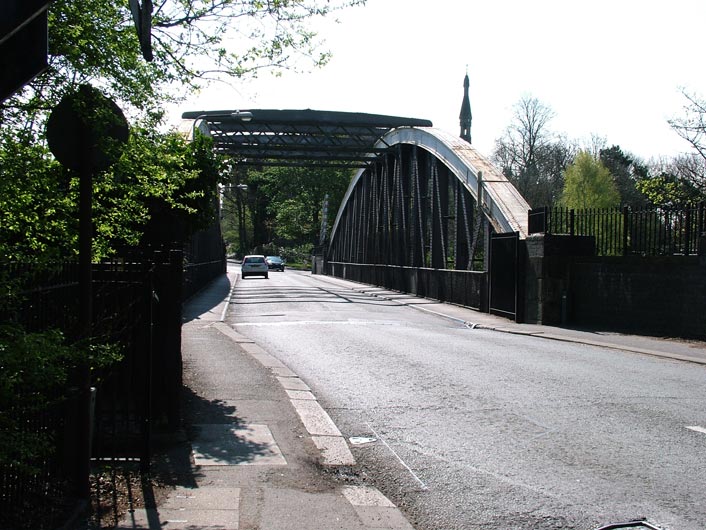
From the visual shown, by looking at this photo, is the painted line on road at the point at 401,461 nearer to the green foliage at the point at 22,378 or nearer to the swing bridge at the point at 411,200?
the green foliage at the point at 22,378

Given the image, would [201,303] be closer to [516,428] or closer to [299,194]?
[516,428]

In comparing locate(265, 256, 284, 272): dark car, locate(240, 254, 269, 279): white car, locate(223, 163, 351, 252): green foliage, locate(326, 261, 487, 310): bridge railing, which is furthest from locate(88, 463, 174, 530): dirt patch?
locate(223, 163, 351, 252): green foliage

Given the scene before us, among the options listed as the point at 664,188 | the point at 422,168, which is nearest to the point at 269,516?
the point at 664,188

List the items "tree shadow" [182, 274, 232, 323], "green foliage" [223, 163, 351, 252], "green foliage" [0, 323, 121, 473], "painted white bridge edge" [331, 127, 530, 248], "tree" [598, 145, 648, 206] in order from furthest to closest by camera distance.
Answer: "green foliage" [223, 163, 351, 252] → "tree" [598, 145, 648, 206] → "painted white bridge edge" [331, 127, 530, 248] → "tree shadow" [182, 274, 232, 323] → "green foliage" [0, 323, 121, 473]

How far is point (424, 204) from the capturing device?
3600cm

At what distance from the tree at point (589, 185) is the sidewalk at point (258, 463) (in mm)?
61953

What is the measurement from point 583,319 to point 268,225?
301 feet

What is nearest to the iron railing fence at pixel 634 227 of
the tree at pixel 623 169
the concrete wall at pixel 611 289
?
the concrete wall at pixel 611 289

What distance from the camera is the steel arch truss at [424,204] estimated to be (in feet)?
81.7

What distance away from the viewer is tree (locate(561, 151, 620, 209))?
Result: 2717 inches

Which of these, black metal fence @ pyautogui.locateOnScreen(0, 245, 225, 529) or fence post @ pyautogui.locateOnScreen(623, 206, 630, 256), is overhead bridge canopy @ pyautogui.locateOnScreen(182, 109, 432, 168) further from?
black metal fence @ pyautogui.locateOnScreen(0, 245, 225, 529)

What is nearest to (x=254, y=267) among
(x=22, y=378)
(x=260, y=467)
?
(x=260, y=467)

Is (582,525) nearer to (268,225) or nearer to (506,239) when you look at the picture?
(506,239)

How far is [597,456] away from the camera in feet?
21.5
